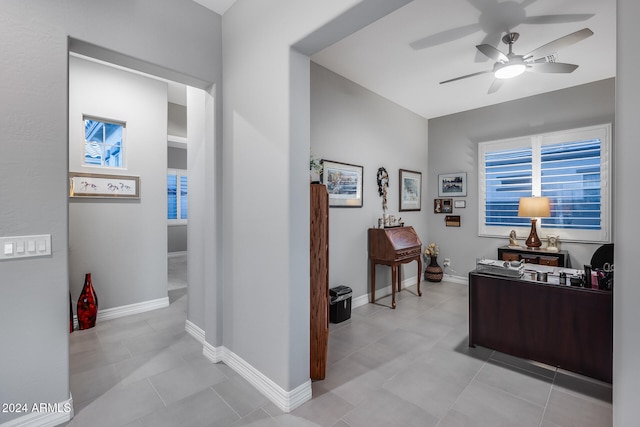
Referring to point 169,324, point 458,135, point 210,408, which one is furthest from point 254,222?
point 458,135

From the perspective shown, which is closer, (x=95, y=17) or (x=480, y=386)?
(x=95, y=17)

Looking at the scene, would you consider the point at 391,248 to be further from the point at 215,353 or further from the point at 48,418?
the point at 48,418

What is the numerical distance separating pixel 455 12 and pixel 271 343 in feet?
10.2

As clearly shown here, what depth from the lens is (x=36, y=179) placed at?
71.4 inches

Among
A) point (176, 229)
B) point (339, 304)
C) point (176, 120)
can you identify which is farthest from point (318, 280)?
point (176, 229)

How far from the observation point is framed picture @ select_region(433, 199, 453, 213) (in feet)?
17.9

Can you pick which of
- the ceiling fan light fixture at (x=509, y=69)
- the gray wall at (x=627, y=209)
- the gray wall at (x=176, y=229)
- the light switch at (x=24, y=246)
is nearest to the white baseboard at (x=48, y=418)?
the light switch at (x=24, y=246)

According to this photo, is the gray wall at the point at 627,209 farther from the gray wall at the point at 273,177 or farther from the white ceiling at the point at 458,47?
the white ceiling at the point at 458,47

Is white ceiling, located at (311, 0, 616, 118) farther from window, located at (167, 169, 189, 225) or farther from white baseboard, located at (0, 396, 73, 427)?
window, located at (167, 169, 189, 225)

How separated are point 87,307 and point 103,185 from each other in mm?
1367

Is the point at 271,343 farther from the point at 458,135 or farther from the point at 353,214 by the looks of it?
the point at 458,135

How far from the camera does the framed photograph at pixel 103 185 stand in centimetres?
337

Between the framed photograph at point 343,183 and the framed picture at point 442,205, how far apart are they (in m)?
2.10

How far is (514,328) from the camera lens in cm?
271
